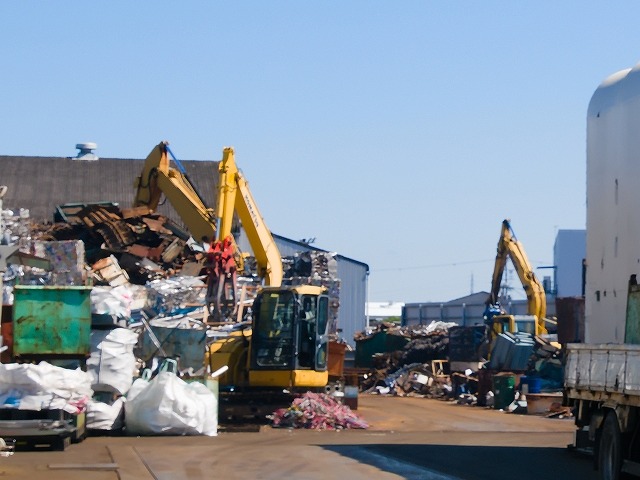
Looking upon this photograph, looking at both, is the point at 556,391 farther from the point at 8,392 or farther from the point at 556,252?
the point at 556,252

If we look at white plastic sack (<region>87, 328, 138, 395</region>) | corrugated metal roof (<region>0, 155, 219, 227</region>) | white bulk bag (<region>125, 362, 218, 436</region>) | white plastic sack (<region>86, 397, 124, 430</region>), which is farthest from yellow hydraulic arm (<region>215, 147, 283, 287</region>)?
corrugated metal roof (<region>0, 155, 219, 227</region>)

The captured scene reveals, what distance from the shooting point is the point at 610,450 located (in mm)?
15672

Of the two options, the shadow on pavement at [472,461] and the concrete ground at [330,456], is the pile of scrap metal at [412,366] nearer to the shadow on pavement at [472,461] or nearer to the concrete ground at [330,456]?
the concrete ground at [330,456]

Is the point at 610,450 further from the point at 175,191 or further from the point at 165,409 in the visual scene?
the point at 175,191

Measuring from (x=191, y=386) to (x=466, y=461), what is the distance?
6628 mm

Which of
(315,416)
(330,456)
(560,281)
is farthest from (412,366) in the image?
(560,281)

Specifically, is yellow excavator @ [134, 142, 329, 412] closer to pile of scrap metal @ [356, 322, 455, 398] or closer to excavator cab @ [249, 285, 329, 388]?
excavator cab @ [249, 285, 329, 388]

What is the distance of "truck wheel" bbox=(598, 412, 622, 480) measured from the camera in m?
15.2

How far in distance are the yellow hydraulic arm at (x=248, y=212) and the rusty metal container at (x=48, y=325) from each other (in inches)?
359

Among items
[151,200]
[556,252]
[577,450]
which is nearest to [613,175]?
[577,450]

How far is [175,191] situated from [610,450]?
23.6m

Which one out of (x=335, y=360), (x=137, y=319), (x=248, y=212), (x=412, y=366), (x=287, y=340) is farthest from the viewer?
(x=412, y=366)

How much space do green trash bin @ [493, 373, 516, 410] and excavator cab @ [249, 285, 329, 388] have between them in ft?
26.7

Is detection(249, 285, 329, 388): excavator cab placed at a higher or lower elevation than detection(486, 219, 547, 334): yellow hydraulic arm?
lower
